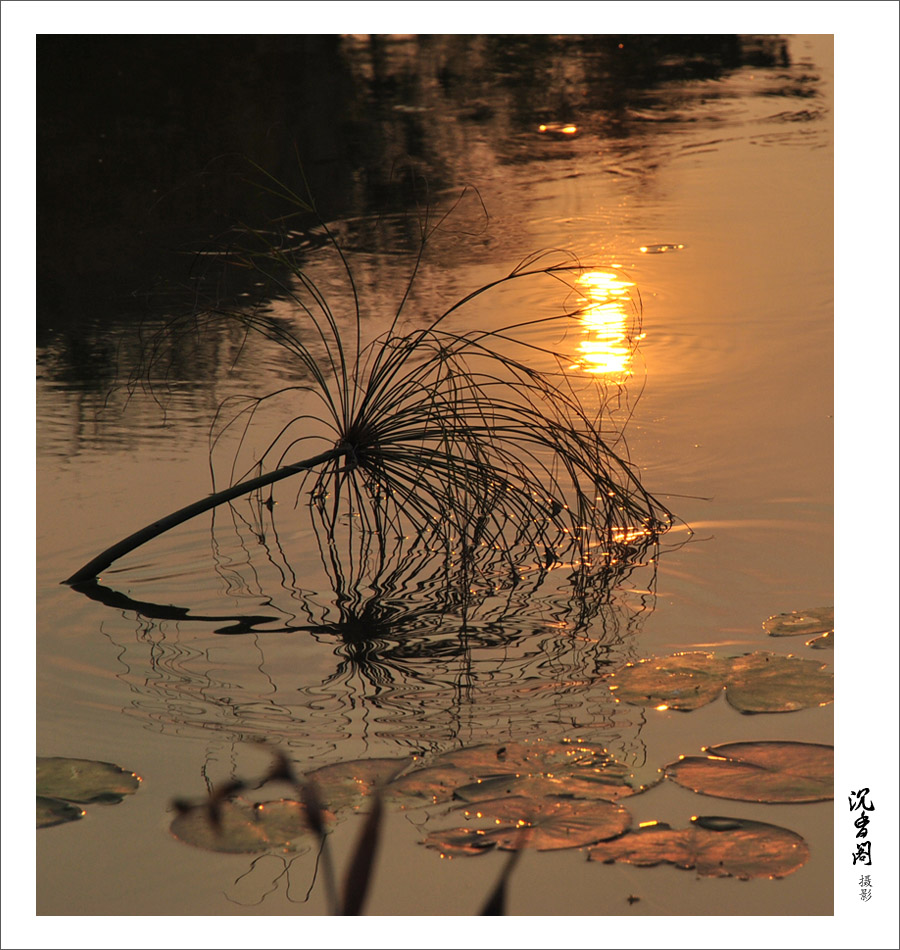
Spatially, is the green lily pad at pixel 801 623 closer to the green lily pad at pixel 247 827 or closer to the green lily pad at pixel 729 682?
the green lily pad at pixel 729 682

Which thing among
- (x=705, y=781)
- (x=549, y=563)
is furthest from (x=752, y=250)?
(x=705, y=781)

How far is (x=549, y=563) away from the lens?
356cm

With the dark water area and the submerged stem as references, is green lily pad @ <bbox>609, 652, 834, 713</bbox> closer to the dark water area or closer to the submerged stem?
the submerged stem

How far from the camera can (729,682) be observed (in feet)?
9.56

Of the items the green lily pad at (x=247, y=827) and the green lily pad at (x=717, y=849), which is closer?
the green lily pad at (x=717, y=849)

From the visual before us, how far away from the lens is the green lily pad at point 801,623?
314cm

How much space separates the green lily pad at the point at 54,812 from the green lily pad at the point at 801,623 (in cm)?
157

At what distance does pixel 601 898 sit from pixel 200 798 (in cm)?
82

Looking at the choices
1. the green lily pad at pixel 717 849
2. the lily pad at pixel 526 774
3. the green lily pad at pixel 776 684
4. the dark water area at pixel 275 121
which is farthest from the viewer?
the dark water area at pixel 275 121

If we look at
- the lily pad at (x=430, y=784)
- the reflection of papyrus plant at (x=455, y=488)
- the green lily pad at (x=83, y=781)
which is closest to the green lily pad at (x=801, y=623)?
the reflection of papyrus plant at (x=455, y=488)

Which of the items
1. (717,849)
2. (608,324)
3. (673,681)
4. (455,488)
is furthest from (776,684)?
(608,324)

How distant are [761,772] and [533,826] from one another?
481 mm

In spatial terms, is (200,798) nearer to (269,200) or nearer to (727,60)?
(269,200)

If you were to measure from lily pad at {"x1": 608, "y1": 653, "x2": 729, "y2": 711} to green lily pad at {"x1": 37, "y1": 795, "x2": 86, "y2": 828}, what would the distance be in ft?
3.68
